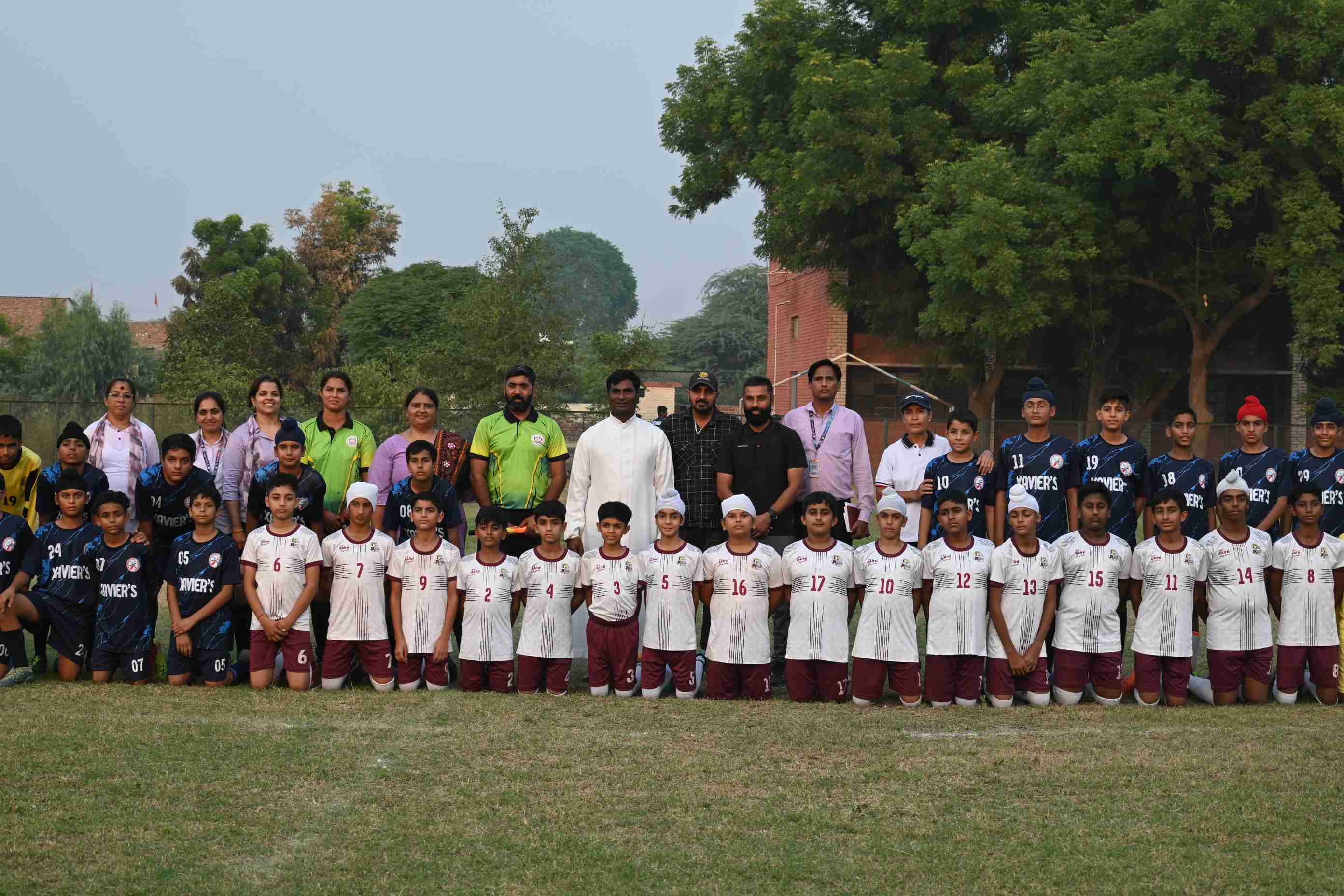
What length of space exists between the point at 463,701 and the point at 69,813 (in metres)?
2.47

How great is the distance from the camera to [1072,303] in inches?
920

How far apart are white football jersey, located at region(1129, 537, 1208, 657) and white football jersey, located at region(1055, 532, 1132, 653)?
0.11 meters

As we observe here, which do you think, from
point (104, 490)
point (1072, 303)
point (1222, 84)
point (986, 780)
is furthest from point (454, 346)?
point (986, 780)

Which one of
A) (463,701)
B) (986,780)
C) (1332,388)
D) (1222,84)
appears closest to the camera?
(986,780)

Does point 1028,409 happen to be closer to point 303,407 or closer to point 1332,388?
point 303,407

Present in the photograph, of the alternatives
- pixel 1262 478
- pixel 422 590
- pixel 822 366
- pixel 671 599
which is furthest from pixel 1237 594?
pixel 422 590

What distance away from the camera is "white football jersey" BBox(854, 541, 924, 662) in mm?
7324

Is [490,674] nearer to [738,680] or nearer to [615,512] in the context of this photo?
[615,512]

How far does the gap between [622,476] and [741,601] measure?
1151 mm

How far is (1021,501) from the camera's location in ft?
24.2

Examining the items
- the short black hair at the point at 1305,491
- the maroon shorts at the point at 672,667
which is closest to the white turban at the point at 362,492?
the maroon shorts at the point at 672,667

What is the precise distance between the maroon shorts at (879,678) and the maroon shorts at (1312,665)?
2099 millimetres

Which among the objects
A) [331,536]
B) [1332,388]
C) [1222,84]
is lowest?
[331,536]

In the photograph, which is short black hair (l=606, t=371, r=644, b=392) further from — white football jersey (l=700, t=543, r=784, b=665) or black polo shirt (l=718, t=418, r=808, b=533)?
white football jersey (l=700, t=543, r=784, b=665)
